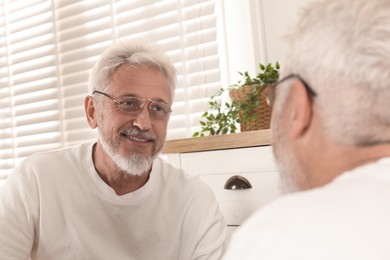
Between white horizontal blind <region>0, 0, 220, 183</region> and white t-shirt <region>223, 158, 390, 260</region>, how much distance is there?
1697 mm

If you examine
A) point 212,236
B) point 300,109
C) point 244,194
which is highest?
point 300,109

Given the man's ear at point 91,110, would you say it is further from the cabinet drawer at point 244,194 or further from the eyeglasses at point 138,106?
the cabinet drawer at point 244,194

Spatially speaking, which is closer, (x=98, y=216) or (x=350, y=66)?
(x=350, y=66)

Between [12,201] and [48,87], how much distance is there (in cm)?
143

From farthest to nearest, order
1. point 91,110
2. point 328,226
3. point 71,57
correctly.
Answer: point 71,57, point 91,110, point 328,226

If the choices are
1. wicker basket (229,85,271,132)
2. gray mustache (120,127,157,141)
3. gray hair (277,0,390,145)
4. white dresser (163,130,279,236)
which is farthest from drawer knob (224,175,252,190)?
gray hair (277,0,390,145)

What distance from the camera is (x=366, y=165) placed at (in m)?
0.60

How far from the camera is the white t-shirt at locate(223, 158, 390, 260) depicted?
0.51 m

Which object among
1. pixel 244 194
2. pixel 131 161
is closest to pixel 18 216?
pixel 131 161

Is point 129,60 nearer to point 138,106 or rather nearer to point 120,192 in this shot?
point 138,106

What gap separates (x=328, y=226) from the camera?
1.70 feet

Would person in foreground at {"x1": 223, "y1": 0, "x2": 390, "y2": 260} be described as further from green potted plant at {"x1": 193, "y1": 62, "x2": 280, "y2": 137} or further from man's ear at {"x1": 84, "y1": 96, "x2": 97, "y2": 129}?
man's ear at {"x1": 84, "y1": 96, "x2": 97, "y2": 129}

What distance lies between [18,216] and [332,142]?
1164 mm

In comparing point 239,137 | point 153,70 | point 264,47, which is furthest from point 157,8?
point 239,137
